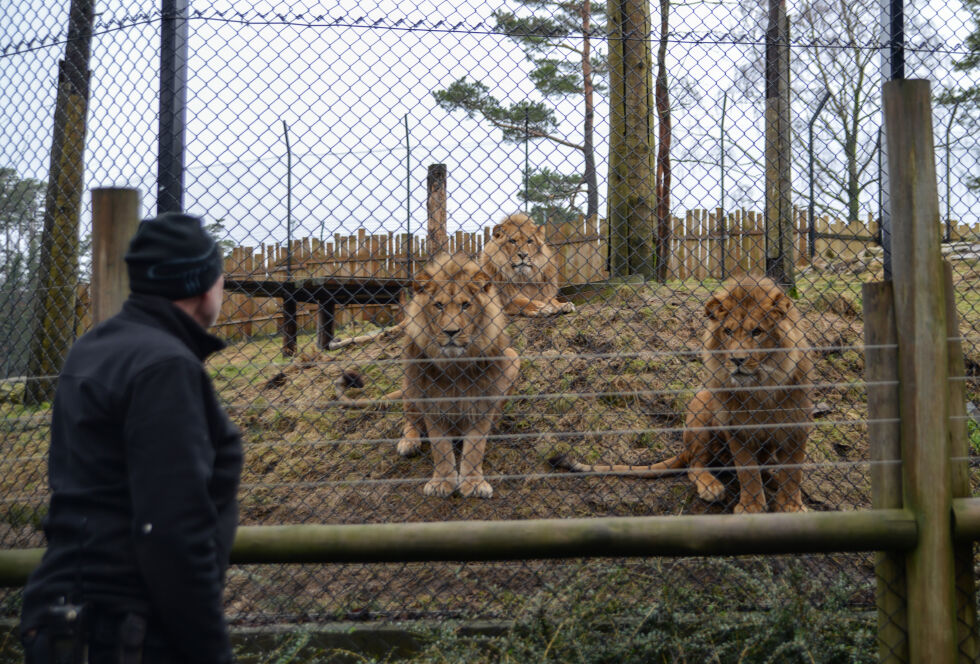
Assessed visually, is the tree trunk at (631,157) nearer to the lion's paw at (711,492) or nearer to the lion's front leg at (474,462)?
the lion's front leg at (474,462)

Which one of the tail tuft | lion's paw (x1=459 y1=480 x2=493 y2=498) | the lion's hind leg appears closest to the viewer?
the lion's hind leg

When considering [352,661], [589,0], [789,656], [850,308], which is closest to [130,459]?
[352,661]

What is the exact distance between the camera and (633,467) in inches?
217

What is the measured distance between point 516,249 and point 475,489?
417 cm

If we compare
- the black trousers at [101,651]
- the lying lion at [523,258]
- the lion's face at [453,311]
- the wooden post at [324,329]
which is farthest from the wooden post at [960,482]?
the wooden post at [324,329]

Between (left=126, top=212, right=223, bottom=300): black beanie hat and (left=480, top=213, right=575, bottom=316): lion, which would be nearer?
(left=126, top=212, right=223, bottom=300): black beanie hat

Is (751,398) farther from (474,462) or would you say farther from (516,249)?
(516,249)

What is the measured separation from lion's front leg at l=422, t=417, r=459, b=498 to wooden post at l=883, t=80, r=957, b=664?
9.58 feet

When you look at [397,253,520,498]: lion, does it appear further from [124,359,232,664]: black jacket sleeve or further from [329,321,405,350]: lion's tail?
[124,359,232,664]: black jacket sleeve

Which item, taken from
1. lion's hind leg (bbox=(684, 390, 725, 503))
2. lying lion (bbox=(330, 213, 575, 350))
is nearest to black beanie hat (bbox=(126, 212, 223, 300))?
lion's hind leg (bbox=(684, 390, 725, 503))

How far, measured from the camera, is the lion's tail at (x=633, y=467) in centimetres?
529

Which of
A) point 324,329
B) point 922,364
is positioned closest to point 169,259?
point 922,364

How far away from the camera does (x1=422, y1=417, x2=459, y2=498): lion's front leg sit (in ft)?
17.8

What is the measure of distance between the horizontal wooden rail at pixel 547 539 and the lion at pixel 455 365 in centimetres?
225
